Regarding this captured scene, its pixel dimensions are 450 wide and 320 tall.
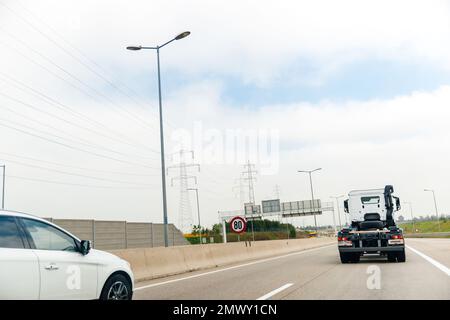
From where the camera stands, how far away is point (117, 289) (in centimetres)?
700

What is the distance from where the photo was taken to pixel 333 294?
8.91 m

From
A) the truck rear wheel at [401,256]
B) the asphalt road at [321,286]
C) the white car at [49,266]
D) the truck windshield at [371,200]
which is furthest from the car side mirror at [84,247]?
the truck windshield at [371,200]

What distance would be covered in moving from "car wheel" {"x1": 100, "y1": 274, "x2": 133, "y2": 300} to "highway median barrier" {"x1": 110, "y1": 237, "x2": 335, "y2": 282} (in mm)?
5149

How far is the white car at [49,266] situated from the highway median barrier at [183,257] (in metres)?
5.55

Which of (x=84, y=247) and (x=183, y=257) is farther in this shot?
(x=183, y=257)

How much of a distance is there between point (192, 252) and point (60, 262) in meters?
11.5

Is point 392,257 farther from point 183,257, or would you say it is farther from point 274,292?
point 274,292

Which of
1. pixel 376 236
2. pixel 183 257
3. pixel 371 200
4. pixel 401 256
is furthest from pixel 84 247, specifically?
pixel 371 200

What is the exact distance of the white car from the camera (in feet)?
18.0

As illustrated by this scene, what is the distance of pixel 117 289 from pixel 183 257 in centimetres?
960

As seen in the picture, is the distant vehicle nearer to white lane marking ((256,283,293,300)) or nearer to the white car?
white lane marking ((256,283,293,300))

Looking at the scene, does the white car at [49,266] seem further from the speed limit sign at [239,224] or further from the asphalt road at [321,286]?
the speed limit sign at [239,224]
